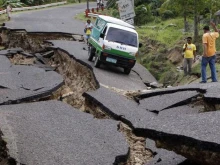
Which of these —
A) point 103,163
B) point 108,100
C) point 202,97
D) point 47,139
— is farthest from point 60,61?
point 103,163

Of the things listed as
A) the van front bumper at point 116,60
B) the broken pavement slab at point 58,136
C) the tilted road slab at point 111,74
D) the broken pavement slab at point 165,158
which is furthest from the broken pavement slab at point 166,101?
the van front bumper at point 116,60

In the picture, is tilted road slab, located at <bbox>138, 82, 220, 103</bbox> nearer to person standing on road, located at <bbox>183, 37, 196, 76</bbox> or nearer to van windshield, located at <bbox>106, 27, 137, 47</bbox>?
person standing on road, located at <bbox>183, 37, 196, 76</bbox>

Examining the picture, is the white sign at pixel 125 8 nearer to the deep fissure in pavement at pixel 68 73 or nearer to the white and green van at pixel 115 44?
the white and green van at pixel 115 44

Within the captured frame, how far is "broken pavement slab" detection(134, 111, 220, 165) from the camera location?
5738 mm

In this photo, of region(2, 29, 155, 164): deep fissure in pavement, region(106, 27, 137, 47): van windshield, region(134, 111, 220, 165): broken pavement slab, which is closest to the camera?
region(134, 111, 220, 165): broken pavement slab

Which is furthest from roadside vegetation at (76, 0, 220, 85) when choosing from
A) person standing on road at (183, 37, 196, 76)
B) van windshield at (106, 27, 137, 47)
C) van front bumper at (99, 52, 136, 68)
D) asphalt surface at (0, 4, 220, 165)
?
asphalt surface at (0, 4, 220, 165)

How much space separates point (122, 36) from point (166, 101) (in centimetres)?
581

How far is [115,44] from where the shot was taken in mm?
15703

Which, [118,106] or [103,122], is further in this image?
[118,106]

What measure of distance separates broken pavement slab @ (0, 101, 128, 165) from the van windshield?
628 cm

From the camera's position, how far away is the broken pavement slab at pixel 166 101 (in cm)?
1046

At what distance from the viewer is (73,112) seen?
9906 millimetres

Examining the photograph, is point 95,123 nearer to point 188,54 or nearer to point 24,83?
point 24,83

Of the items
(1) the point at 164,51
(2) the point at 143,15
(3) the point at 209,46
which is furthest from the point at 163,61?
(2) the point at 143,15
